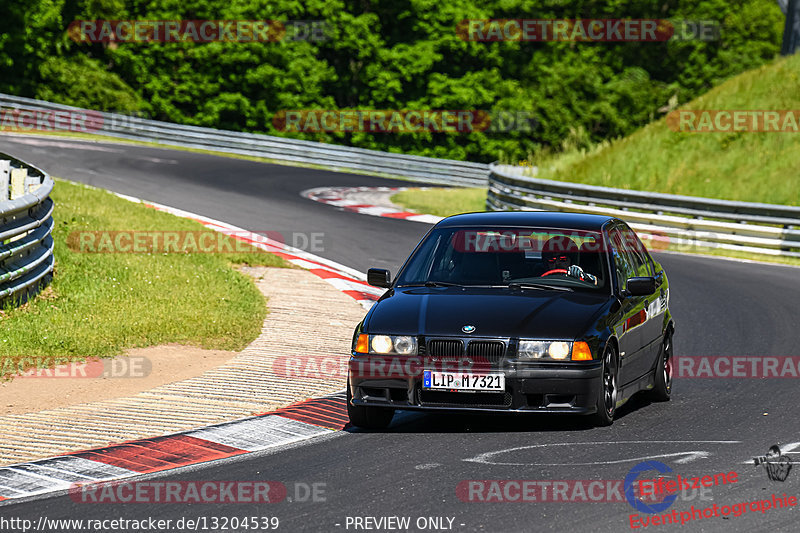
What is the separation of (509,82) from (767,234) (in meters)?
35.5

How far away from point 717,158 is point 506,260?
20.4m

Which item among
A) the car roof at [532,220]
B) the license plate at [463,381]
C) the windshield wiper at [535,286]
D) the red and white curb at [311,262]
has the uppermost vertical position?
the car roof at [532,220]

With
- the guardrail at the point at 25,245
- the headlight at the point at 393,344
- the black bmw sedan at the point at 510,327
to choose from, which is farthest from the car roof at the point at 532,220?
the guardrail at the point at 25,245

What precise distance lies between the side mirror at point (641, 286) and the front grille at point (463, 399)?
59.7 inches

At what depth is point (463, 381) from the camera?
8.04m

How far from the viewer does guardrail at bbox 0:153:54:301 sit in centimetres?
1209

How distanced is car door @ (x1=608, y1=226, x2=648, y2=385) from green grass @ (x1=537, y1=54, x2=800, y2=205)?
17538 millimetres

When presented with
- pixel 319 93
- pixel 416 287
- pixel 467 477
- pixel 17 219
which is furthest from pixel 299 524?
pixel 319 93

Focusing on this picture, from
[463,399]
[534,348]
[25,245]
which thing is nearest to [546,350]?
[534,348]

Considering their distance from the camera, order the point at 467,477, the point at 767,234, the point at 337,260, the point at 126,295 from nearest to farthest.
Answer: the point at 467,477 → the point at 126,295 → the point at 337,260 → the point at 767,234

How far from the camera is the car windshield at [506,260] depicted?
29.9 feet

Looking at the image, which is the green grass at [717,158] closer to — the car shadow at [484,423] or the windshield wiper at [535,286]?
the windshield wiper at [535,286]

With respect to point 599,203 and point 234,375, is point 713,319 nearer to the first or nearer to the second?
point 234,375

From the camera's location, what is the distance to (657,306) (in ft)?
32.6
